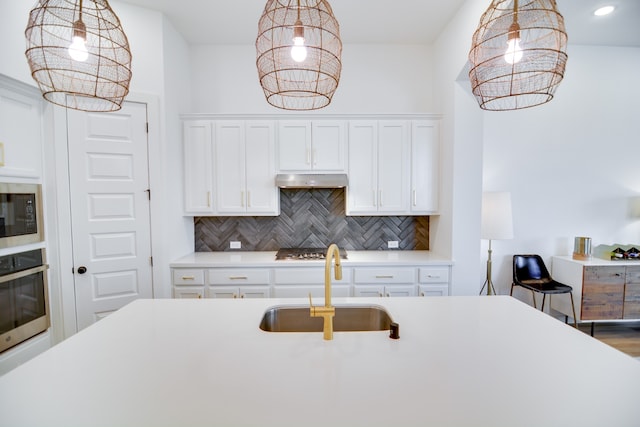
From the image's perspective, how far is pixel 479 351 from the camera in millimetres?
1127

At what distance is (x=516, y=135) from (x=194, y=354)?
3.94 m

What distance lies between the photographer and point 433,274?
278 centimetres

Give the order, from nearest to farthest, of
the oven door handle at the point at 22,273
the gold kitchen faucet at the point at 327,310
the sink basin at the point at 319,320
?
the gold kitchen faucet at the point at 327,310 < the sink basin at the point at 319,320 < the oven door handle at the point at 22,273

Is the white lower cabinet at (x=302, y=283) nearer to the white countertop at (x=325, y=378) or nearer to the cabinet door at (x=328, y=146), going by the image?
the cabinet door at (x=328, y=146)

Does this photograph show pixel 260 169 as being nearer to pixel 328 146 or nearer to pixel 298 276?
pixel 328 146

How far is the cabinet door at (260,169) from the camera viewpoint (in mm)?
2953

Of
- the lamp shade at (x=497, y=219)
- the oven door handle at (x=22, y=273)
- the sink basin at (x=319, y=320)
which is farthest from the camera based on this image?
the lamp shade at (x=497, y=219)

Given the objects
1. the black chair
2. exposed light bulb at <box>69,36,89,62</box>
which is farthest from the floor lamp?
exposed light bulb at <box>69,36,89,62</box>

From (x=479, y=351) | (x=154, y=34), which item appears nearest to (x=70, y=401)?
(x=479, y=351)

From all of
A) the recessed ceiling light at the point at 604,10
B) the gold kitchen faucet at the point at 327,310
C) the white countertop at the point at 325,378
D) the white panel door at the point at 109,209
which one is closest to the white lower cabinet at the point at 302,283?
the white panel door at the point at 109,209

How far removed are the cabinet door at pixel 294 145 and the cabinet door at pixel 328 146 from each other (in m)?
0.06

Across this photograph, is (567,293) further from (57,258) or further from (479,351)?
(57,258)

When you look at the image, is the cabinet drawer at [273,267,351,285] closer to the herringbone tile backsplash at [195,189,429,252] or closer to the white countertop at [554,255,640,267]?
the herringbone tile backsplash at [195,189,429,252]

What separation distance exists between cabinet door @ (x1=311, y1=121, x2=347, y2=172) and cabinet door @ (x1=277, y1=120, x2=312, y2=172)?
63 mm
